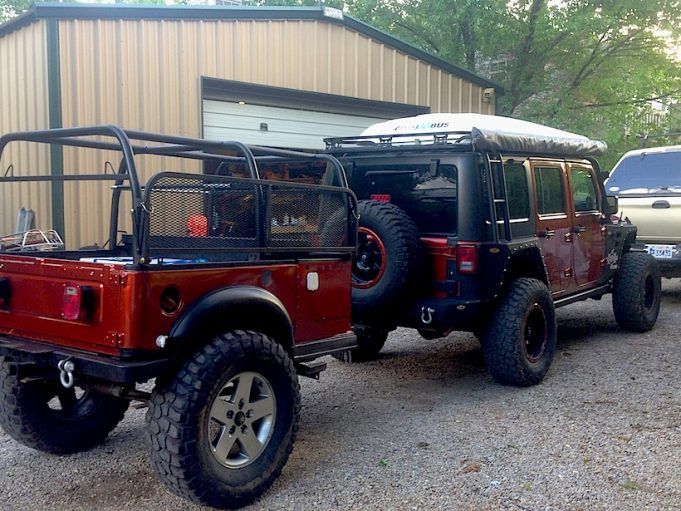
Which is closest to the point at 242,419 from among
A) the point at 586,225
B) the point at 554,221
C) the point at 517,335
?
the point at 517,335

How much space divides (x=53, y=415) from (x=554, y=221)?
438 centimetres

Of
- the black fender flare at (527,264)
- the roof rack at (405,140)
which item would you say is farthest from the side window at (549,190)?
the roof rack at (405,140)

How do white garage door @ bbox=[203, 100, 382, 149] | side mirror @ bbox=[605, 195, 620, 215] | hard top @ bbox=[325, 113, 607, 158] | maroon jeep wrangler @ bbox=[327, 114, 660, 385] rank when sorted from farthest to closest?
1. white garage door @ bbox=[203, 100, 382, 149]
2. side mirror @ bbox=[605, 195, 620, 215]
3. hard top @ bbox=[325, 113, 607, 158]
4. maroon jeep wrangler @ bbox=[327, 114, 660, 385]

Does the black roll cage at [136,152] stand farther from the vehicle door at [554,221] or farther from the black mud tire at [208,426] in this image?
the vehicle door at [554,221]

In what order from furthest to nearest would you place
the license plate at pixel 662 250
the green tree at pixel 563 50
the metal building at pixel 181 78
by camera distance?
1. the green tree at pixel 563 50
2. the license plate at pixel 662 250
3. the metal building at pixel 181 78

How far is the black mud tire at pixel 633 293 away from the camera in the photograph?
25.2 ft

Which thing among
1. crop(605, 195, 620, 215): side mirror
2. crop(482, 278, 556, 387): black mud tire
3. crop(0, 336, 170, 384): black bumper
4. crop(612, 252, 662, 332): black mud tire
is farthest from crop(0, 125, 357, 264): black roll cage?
crop(612, 252, 662, 332): black mud tire

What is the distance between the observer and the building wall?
864cm

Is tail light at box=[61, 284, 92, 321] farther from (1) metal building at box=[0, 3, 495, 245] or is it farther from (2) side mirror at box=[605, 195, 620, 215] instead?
(2) side mirror at box=[605, 195, 620, 215]

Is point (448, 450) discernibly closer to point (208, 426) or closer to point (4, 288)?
point (208, 426)

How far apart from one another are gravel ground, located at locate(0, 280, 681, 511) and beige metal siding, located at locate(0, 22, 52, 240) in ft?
15.4

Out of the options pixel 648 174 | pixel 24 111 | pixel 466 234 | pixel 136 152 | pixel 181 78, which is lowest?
pixel 466 234

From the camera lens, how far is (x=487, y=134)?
18.2 ft

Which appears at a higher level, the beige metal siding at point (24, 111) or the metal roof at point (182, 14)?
the metal roof at point (182, 14)
